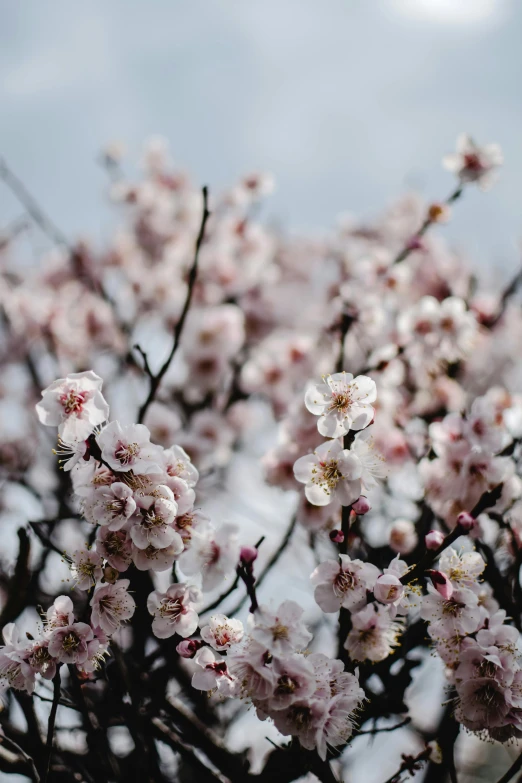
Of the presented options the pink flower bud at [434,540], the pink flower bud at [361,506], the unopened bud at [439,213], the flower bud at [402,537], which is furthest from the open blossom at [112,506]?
the unopened bud at [439,213]

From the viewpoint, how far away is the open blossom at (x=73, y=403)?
63.7 inches

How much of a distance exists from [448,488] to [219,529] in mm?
1078

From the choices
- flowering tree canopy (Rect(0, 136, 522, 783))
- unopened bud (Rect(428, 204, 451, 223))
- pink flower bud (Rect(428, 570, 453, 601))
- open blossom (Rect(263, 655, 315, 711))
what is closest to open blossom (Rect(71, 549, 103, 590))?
flowering tree canopy (Rect(0, 136, 522, 783))

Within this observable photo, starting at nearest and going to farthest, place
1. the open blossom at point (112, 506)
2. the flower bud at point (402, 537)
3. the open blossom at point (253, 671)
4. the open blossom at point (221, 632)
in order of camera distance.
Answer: the open blossom at point (253, 671) → the open blossom at point (112, 506) → the open blossom at point (221, 632) → the flower bud at point (402, 537)

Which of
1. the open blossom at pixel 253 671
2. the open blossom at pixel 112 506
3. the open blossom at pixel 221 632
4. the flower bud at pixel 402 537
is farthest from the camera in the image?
the flower bud at pixel 402 537

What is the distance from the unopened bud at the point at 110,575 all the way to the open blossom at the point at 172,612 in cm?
13

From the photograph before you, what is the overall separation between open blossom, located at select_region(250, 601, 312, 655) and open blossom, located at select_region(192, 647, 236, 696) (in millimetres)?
209

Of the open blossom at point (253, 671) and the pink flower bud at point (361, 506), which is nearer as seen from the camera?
the open blossom at point (253, 671)

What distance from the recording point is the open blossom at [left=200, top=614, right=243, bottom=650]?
151cm

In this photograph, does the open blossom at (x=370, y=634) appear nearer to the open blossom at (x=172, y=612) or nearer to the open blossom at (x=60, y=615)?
the open blossom at (x=172, y=612)

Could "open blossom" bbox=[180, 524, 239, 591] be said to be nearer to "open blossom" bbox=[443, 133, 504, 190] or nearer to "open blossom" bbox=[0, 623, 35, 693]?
"open blossom" bbox=[0, 623, 35, 693]

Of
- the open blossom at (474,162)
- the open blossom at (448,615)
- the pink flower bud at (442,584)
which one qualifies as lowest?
the open blossom at (448,615)

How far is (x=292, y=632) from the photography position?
4.36 feet

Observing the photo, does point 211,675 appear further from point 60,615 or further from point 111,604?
point 60,615
